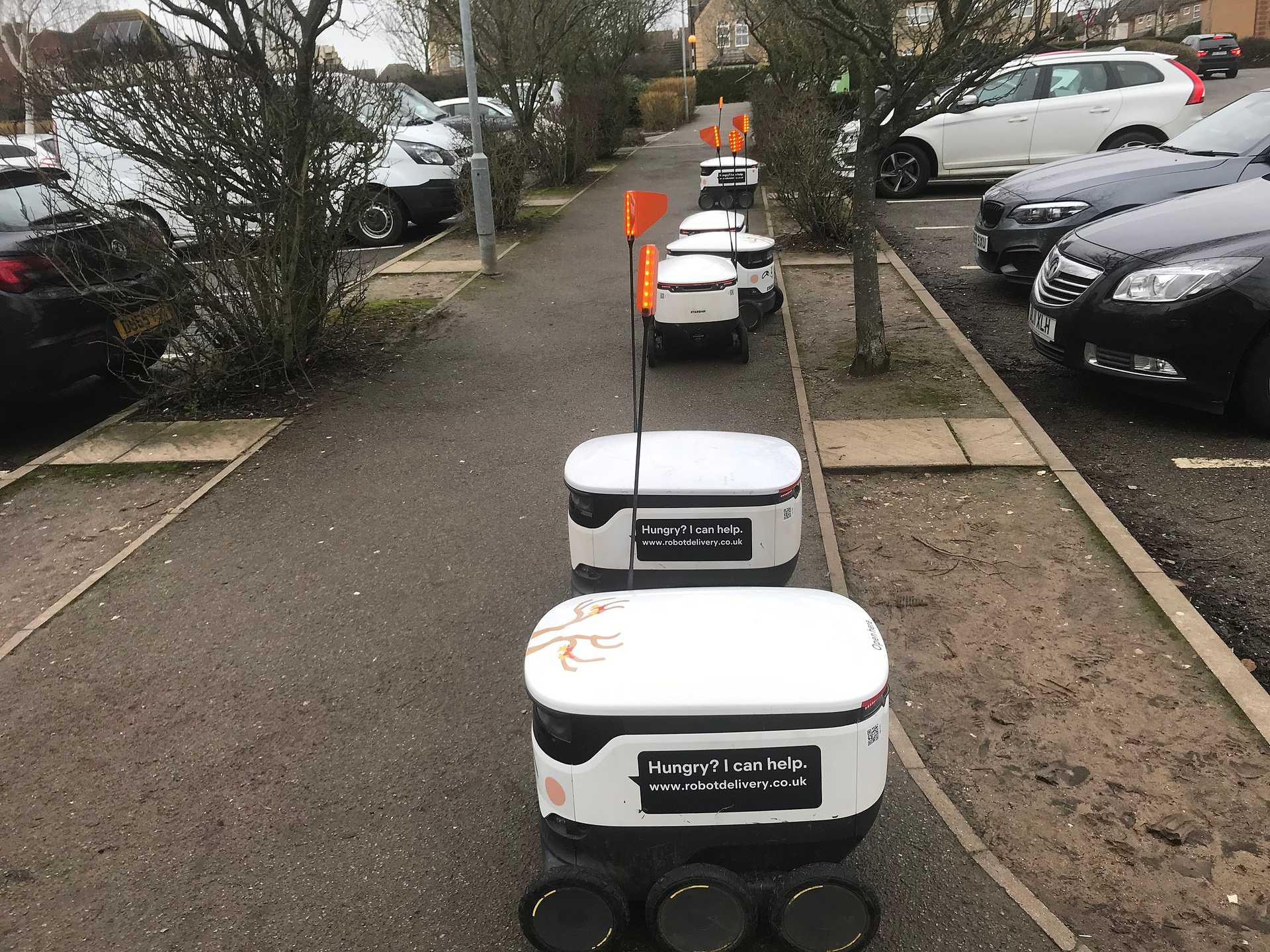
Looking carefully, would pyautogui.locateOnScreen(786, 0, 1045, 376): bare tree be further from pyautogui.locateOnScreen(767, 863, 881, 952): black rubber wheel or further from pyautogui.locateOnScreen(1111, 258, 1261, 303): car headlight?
pyautogui.locateOnScreen(767, 863, 881, 952): black rubber wheel

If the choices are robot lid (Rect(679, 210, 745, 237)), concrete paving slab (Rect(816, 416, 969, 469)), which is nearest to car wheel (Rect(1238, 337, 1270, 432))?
concrete paving slab (Rect(816, 416, 969, 469))

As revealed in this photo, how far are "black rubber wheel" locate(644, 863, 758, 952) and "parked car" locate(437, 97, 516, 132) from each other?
45.0ft

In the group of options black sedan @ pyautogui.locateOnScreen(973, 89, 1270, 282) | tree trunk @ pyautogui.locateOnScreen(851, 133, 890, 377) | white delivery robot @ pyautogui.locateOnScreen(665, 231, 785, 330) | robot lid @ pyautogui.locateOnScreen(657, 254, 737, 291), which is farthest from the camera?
white delivery robot @ pyautogui.locateOnScreen(665, 231, 785, 330)

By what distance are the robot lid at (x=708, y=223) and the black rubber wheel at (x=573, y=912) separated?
7.38m

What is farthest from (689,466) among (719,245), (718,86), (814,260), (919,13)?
(718,86)

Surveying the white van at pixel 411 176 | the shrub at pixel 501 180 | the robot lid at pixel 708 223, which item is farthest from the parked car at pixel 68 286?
the shrub at pixel 501 180

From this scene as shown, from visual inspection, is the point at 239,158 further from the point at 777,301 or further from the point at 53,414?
the point at 777,301

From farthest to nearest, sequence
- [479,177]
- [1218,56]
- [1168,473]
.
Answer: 1. [1218,56]
2. [479,177]
3. [1168,473]

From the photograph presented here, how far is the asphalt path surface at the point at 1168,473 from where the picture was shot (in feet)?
14.5

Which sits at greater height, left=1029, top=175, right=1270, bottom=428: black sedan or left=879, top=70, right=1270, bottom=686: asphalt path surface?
left=1029, top=175, right=1270, bottom=428: black sedan

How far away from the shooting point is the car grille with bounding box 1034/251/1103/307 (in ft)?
21.2

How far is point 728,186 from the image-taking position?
13742 millimetres

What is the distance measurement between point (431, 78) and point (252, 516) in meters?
33.6

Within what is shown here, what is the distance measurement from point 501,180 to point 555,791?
1245cm
